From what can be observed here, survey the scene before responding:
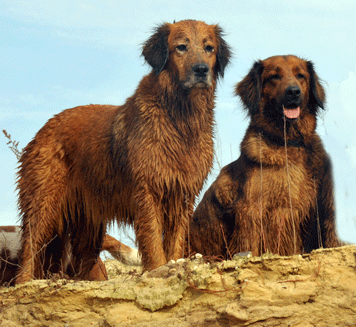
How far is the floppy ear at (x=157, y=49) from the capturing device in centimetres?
600

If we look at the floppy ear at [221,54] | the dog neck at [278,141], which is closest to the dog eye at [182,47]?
the floppy ear at [221,54]

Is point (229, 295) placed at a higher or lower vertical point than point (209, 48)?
lower

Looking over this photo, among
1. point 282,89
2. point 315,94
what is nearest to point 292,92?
point 282,89

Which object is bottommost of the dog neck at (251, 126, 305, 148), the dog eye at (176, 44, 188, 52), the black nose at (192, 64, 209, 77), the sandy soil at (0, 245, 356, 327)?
the sandy soil at (0, 245, 356, 327)

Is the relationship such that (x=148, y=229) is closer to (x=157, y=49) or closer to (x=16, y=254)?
(x=157, y=49)

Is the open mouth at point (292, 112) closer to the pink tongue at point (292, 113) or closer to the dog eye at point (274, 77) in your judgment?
the pink tongue at point (292, 113)

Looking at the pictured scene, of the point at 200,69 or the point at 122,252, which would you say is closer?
the point at 200,69

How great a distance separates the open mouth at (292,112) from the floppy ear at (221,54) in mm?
905

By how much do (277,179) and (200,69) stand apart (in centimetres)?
160

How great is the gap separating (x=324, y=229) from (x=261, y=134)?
1382 millimetres

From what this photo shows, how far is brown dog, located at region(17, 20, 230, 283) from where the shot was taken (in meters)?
5.80

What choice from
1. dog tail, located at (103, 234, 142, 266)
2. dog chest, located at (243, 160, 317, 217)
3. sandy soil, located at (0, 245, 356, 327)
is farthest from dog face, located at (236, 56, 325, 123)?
dog tail, located at (103, 234, 142, 266)

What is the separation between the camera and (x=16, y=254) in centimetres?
774

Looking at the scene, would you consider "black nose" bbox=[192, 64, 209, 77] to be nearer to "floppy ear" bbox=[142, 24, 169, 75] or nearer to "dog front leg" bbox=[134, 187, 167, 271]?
"floppy ear" bbox=[142, 24, 169, 75]
